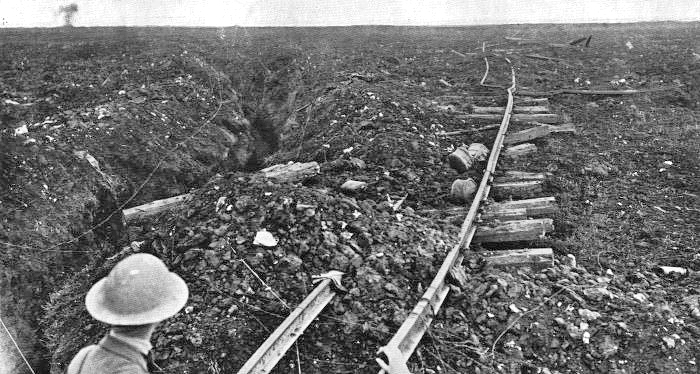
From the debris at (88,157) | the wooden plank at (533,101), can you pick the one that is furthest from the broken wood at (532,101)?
the debris at (88,157)

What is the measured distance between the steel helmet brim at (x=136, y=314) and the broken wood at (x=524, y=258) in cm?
333

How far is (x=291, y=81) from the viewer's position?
41.4 feet

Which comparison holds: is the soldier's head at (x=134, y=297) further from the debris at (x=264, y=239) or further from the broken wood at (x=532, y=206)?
the broken wood at (x=532, y=206)

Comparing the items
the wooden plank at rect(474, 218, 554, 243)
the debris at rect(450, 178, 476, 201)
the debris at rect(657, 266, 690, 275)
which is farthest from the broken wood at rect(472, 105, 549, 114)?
the debris at rect(657, 266, 690, 275)

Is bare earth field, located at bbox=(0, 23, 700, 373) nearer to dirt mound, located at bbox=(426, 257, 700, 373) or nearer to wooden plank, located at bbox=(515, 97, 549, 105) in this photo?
dirt mound, located at bbox=(426, 257, 700, 373)

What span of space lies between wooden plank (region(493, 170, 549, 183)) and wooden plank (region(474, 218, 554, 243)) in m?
1.21

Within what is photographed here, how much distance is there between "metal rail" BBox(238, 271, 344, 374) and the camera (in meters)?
3.46

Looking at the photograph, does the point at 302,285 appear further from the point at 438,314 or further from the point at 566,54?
the point at 566,54

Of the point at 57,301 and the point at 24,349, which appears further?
the point at 57,301

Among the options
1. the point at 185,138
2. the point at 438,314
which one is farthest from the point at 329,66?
the point at 438,314

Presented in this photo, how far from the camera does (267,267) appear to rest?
446 centimetres

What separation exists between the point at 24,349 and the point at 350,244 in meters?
3.32

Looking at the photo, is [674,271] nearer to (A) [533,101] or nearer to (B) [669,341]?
(B) [669,341]

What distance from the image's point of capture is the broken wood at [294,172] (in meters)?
6.33
